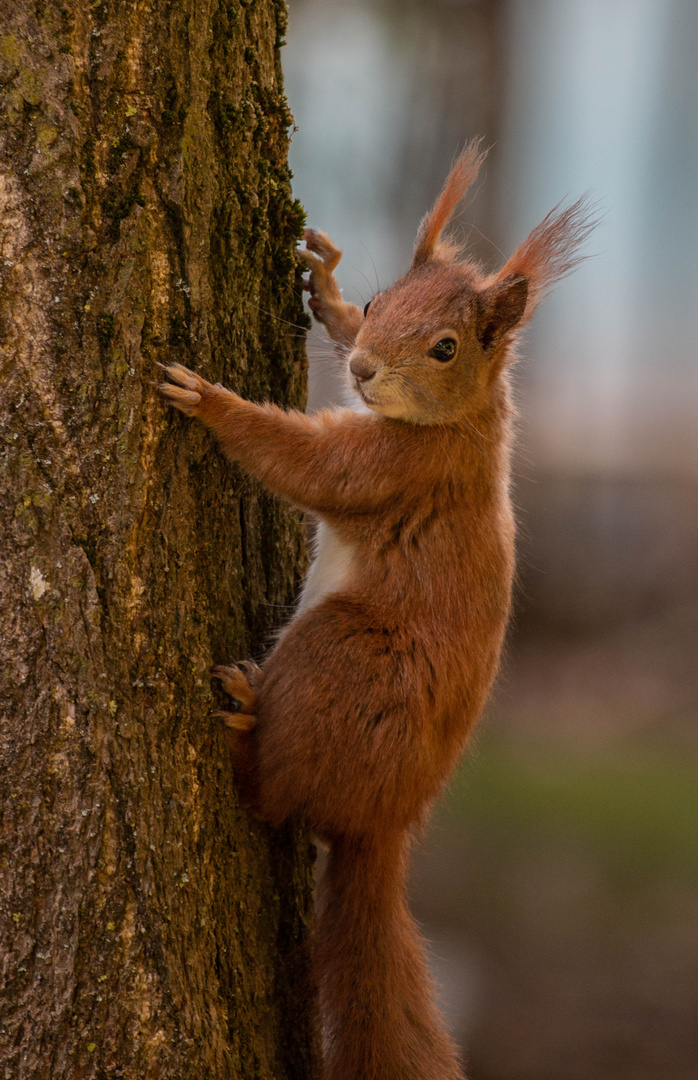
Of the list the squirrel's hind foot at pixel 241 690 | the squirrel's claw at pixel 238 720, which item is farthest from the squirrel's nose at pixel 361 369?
the squirrel's claw at pixel 238 720

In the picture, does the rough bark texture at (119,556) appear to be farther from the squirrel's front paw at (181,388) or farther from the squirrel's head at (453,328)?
the squirrel's head at (453,328)

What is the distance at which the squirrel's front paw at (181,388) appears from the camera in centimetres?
193

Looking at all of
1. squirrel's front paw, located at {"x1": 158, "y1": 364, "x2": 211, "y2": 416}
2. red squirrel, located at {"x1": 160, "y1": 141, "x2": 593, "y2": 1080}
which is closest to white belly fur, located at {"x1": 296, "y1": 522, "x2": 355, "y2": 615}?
red squirrel, located at {"x1": 160, "y1": 141, "x2": 593, "y2": 1080}

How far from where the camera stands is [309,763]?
2172 millimetres

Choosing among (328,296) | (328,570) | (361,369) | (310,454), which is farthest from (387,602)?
(328,296)

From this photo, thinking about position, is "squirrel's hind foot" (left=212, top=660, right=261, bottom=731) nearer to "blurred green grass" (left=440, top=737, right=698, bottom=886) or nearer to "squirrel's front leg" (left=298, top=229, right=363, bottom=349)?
"squirrel's front leg" (left=298, top=229, right=363, bottom=349)

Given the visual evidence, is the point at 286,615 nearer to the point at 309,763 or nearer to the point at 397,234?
the point at 309,763

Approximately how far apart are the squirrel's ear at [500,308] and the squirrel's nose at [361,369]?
13.9 inches

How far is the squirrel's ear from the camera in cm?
262

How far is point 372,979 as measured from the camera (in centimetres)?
225

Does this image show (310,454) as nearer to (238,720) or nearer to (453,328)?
(453,328)

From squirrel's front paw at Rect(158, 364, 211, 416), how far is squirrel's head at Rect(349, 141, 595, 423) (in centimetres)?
68

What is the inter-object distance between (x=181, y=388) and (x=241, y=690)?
0.66 metres

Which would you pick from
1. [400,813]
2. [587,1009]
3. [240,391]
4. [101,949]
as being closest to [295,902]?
[400,813]
